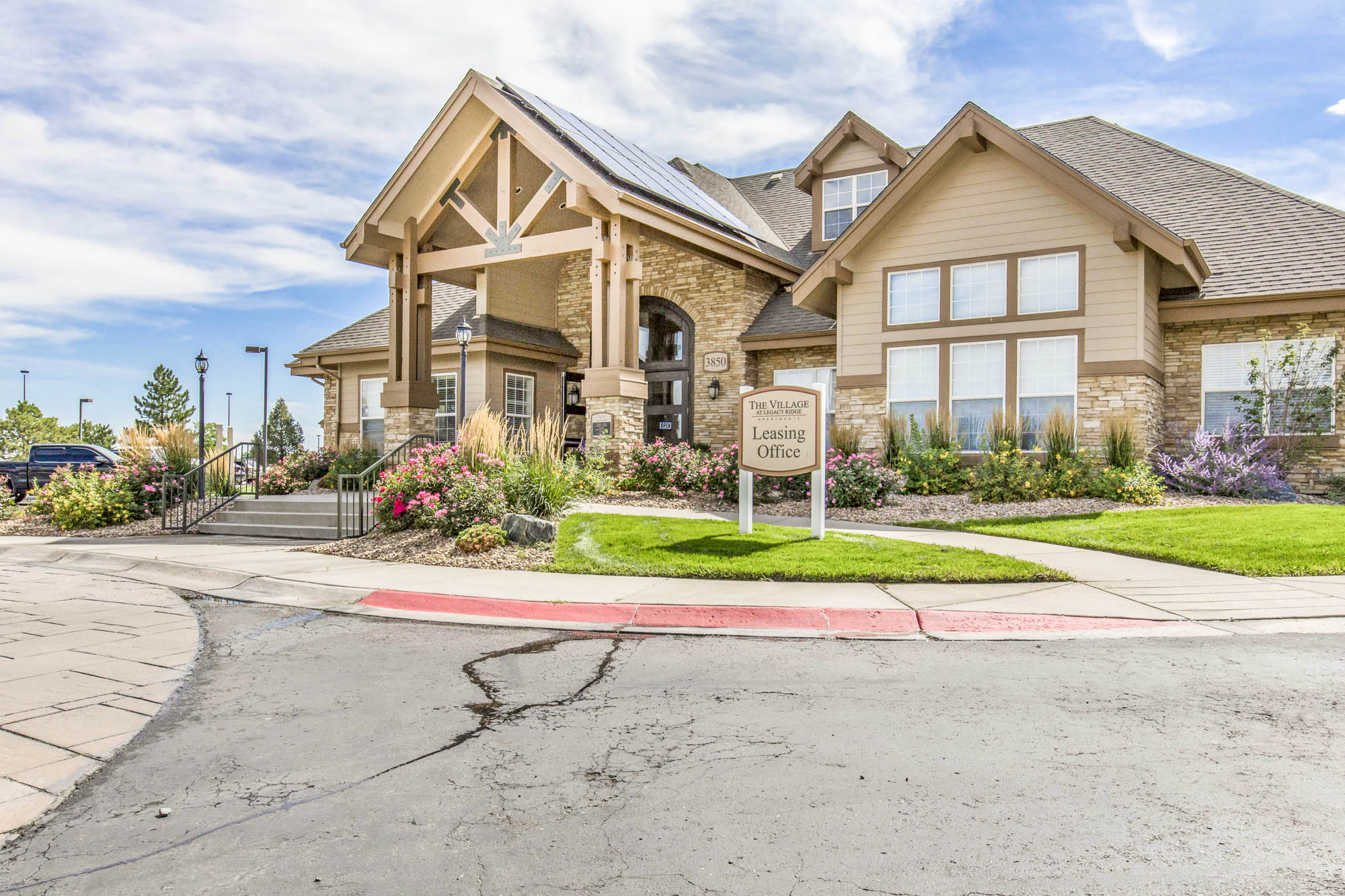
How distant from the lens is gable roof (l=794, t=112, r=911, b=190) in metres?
19.9

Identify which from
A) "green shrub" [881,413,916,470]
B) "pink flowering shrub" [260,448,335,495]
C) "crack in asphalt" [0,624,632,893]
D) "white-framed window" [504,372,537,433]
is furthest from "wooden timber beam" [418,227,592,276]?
"crack in asphalt" [0,624,632,893]

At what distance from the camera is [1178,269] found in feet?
50.1

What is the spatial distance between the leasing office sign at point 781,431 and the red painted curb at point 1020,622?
368 centimetres

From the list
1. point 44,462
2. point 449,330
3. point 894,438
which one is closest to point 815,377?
point 894,438

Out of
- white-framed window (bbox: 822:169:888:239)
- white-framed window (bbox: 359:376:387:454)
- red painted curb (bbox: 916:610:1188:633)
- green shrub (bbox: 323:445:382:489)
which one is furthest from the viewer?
white-framed window (bbox: 359:376:387:454)

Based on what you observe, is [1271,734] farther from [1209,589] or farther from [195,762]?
[195,762]

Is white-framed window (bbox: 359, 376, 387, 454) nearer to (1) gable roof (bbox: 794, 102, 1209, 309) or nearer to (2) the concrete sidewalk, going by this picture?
(1) gable roof (bbox: 794, 102, 1209, 309)

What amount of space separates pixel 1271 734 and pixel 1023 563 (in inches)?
186

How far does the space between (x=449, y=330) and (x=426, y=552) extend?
11.8 metres

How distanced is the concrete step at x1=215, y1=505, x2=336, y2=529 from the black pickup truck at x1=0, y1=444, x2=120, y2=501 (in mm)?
11215

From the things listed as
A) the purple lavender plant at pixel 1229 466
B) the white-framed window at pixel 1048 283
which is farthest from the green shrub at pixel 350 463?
the purple lavender plant at pixel 1229 466

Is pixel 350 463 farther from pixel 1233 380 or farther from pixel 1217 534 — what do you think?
pixel 1233 380

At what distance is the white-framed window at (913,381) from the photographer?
55.5 feet

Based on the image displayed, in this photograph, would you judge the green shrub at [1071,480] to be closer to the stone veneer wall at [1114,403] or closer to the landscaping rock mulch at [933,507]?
the landscaping rock mulch at [933,507]
